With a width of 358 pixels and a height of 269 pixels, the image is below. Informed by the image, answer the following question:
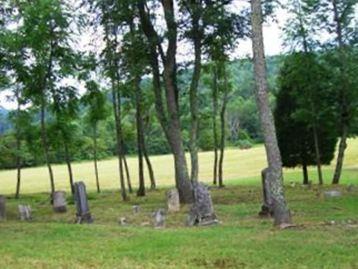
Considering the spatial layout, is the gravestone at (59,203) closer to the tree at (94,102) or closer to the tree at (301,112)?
the tree at (94,102)

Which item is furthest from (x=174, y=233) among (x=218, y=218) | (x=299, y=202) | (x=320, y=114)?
(x=320, y=114)

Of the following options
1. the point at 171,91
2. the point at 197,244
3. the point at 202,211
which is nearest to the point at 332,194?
the point at 171,91

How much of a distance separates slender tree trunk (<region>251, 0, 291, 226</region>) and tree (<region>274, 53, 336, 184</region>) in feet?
55.8

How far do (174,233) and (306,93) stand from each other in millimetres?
19848

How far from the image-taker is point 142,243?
12867mm

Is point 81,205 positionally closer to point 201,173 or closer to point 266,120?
point 266,120

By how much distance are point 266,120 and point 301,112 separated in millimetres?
18091

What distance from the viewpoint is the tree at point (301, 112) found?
1258 inches

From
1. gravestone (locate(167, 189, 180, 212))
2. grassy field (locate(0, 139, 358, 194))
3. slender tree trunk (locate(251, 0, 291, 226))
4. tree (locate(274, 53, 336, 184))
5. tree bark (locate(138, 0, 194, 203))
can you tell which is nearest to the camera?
slender tree trunk (locate(251, 0, 291, 226))

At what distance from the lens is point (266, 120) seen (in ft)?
50.4

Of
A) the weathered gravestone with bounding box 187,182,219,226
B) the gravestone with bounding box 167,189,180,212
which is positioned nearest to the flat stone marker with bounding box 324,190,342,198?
the gravestone with bounding box 167,189,180,212

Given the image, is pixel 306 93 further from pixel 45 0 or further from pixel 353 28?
pixel 45 0

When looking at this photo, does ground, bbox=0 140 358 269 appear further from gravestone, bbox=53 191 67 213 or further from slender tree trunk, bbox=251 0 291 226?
gravestone, bbox=53 191 67 213

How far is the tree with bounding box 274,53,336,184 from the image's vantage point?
3195cm
